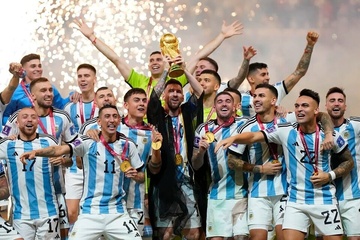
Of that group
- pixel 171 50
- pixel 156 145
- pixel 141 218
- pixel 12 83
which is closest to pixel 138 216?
pixel 141 218

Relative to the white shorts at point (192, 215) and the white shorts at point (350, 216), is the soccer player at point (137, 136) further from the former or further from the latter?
the white shorts at point (350, 216)

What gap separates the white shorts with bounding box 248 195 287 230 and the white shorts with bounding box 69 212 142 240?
3.05 feet

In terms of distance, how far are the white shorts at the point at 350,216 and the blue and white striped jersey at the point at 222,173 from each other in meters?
0.78

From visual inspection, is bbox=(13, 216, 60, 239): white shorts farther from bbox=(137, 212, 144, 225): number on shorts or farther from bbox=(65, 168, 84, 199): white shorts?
bbox=(65, 168, 84, 199): white shorts

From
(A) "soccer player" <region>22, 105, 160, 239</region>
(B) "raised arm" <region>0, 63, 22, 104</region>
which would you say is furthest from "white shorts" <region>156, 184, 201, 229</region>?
(B) "raised arm" <region>0, 63, 22, 104</region>

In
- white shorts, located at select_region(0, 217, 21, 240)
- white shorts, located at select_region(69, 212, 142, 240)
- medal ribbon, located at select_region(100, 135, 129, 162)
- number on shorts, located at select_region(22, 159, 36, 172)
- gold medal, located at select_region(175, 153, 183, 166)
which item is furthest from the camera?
gold medal, located at select_region(175, 153, 183, 166)

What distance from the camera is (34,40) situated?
37.5 feet

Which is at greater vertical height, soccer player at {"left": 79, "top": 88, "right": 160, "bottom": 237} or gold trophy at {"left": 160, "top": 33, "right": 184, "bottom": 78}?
gold trophy at {"left": 160, "top": 33, "right": 184, "bottom": 78}

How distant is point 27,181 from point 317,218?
86.6 inches

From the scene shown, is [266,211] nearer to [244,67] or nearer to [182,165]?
[182,165]

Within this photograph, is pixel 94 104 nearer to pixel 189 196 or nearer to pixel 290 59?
pixel 189 196

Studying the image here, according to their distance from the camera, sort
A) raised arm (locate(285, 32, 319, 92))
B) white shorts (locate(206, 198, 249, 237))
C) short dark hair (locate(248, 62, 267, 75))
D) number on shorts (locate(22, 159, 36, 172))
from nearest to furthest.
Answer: number on shorts (locate(22, 159, 36, 172)) → white shorts (locate(206, 198, 249, 237)) → raised arm (locate(285, 32, 319, 92)) → short dark hair (locate(248, 62, 267, 75))

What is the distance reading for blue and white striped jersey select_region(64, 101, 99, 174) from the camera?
846cm

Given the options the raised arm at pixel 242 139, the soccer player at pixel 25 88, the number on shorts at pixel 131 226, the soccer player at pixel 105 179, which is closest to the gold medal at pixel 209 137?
the raised arm at pixel 242 139
